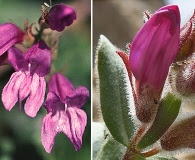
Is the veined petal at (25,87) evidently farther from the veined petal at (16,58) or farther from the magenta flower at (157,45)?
the magenta flower at (157,45)

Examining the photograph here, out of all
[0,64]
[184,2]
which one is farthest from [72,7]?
[184,2]

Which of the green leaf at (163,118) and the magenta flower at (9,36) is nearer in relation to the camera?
the green leaf at (163,118)

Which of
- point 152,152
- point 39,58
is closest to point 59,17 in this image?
point 39,58

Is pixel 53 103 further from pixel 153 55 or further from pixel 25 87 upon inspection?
pixel 153 55

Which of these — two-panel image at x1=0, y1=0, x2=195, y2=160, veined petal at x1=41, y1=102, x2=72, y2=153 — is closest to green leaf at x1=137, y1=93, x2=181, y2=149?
two-panel image at x1=0, y1=0, x2=195, y2=160

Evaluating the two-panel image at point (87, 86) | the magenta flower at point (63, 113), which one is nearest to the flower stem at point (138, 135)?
the two-panel image at point (87, 86)

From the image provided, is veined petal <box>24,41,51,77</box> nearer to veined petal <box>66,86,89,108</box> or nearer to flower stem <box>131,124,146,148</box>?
veined petal <box>66,86,89,108</box>

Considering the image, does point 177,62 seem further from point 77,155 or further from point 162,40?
point 77,155

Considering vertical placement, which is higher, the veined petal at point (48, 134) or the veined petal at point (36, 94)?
the veined petal at point (36, 94)
